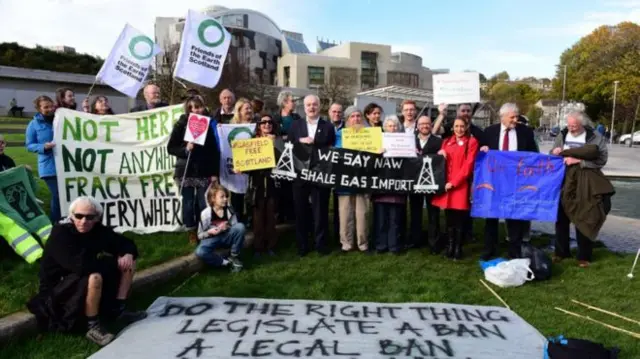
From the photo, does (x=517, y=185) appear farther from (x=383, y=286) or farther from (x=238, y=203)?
(x=238, y=203)

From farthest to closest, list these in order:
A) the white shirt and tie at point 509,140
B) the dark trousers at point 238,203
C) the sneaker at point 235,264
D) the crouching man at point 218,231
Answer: the dark trousers at point 238,203
the white shirt and tie at point 509,140
the sneaker at point 235,264
the crouching man at point 218,231

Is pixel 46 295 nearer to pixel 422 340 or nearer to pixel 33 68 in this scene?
pixel 422 340

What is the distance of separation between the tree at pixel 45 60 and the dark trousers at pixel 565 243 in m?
59.3

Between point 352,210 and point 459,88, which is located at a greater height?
point 459,88

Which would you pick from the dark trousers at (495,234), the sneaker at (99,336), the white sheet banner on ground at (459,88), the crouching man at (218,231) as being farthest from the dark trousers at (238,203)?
the dark trousers at (495,234)

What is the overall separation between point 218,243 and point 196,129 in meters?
1.42

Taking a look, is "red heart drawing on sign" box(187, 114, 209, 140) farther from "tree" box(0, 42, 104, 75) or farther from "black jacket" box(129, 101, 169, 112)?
"tree" box(0, 42, 104, 75)

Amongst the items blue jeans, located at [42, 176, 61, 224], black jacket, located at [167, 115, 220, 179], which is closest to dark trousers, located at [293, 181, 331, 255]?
black jacket, located at [167, 115, 220, 179]

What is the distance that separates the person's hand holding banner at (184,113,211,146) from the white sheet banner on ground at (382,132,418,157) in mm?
2307

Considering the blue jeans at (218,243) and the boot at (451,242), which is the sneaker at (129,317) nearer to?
the blue jeans at (218,243)

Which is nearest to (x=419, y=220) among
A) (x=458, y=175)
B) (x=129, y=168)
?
(x=458, y=175)

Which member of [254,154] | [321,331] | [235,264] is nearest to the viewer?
[321,331]

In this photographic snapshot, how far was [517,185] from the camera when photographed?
6.76 meters

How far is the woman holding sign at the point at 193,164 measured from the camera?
20.8ft
